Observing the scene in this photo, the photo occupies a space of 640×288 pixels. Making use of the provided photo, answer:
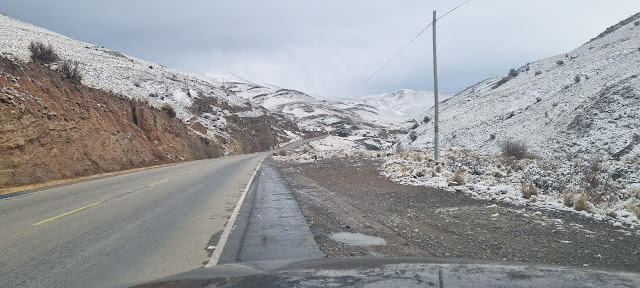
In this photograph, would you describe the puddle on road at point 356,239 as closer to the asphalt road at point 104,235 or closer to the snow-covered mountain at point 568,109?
the asphalt road at point 104,235

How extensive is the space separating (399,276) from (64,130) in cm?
2343

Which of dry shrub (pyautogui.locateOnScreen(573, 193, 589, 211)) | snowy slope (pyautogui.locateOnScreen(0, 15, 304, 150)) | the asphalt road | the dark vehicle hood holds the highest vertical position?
snowy slope (pyautogui.locateOnScreen(0, 15, 304, 150))

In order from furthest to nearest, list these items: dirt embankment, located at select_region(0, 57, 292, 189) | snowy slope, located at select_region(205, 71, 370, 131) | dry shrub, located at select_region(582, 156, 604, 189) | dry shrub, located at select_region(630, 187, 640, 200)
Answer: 1. snowy slope, located at select_region(205, 71, 370, 131)
2. dirt embankment, located at select_region(0, 57, 292, 189)
3. dry shrub, located at select_region(582, 156, 604, 189)
4. dry shrub, located at select_region(630, 187, 640, 200)

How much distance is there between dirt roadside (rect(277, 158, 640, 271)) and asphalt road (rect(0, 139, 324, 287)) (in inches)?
91.6

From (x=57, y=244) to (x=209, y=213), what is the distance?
144 inches

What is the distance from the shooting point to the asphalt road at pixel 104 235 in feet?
17.6

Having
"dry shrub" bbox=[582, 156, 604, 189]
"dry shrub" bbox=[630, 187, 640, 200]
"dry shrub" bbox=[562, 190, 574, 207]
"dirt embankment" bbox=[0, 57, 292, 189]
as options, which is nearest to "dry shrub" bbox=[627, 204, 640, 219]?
"dry shrub" bbox=[630, 187, 640, 200]

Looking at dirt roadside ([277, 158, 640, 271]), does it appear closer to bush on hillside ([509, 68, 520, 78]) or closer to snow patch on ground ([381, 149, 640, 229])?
snow patch on ground ([381, 149, 640, 229])

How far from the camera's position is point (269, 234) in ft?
25.6

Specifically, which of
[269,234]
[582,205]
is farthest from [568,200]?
[269,234]

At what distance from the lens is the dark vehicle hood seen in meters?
3.26

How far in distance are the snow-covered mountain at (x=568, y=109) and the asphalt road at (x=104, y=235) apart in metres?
22.5

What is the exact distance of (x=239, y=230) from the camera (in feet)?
26.7

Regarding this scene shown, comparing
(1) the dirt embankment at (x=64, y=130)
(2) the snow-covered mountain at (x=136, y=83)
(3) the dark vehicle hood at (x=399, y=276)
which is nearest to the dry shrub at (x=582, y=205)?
(3) the dark vehicle hood at (x=399, y=276)
